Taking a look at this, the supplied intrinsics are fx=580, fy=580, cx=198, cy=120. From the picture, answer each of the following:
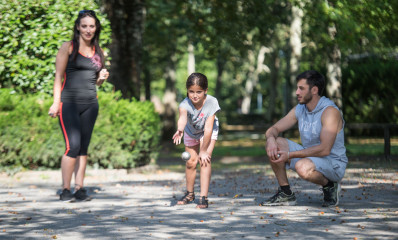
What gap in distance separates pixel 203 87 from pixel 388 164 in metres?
6.94

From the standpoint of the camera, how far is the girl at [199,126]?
6477 millimetres

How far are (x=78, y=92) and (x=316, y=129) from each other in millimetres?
2981

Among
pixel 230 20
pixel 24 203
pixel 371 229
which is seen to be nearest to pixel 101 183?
pixel 24 203

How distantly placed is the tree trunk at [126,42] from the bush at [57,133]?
2366 millimetres

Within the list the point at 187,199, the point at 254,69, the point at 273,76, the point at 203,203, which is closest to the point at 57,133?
the point at 187,199

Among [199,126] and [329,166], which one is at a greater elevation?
[199,126]

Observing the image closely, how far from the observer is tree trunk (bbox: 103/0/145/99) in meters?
13.6

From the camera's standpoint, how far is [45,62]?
10805 millimetres

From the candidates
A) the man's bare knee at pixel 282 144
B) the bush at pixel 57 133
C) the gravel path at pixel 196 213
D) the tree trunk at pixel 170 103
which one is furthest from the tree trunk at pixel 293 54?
the man's bare knee at pixel 282 144

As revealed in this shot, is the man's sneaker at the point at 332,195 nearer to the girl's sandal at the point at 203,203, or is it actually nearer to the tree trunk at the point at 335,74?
the girl's sandal at the point at 203,203

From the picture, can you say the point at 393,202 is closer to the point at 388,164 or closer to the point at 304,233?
the point at 304,233

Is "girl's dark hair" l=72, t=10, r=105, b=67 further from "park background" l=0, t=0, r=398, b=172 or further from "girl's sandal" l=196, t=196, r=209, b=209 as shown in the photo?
"girl's sandal" l=196, t=196, r=209, b=209

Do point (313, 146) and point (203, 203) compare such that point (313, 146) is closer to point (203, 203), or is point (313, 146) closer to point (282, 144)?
point (282, 144)

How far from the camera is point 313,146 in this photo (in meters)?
6.21
